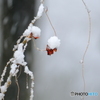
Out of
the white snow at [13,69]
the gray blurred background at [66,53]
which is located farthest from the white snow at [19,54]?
the gray blurred background at [66,53]

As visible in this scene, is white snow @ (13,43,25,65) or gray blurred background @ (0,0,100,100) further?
gray blurred background @ (0,0,100,100)

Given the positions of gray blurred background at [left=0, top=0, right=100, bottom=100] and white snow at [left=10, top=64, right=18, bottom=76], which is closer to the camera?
white snow at [left=10, top=64, right=18, bottom=76]

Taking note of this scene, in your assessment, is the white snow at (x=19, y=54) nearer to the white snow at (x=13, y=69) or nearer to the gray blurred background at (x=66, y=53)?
the white snow at (x=13, y=69)

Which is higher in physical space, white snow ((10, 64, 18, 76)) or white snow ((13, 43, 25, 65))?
white snow ((13, 43, 25, 65))

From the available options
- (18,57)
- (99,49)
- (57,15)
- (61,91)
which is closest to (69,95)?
(61,91)

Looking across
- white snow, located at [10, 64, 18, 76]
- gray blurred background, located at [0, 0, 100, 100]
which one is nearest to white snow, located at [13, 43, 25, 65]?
white snow, located at [10, 64, 18, 76]

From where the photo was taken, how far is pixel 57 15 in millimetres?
1169

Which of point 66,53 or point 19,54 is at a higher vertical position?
point 66,53

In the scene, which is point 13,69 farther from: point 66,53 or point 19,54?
point 66,53

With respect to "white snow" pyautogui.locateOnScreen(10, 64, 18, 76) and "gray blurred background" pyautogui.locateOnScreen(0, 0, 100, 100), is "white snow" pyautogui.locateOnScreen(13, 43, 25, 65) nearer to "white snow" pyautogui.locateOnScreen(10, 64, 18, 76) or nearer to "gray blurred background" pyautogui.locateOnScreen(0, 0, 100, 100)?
"white snow" pyautogui.locateOnScreen(10, 64, 18, 76)

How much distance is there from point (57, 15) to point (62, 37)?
119 mm

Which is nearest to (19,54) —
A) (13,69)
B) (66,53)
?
(13,69)

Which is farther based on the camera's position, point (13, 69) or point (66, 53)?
point (66, 53)

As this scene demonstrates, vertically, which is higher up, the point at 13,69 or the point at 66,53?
the point at 66,53
